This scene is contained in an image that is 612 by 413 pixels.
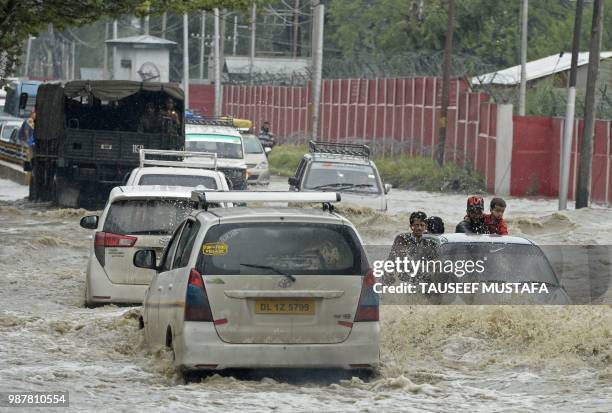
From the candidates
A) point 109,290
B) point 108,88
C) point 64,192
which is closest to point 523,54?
point 108,88

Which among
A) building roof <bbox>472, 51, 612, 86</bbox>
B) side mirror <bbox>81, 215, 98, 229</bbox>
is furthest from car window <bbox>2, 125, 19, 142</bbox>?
side mirror <bbox>81, 215, 98, 229</bbox>

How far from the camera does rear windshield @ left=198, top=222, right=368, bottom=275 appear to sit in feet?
35.0

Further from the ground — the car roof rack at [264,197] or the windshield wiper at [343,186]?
the car roof rack at [264,197]

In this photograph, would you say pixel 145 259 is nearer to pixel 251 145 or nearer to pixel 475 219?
pixel 475 219

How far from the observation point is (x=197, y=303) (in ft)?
34.8

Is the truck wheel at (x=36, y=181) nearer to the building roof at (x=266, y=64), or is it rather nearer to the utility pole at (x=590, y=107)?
the utility pole at (x=590, y=107)

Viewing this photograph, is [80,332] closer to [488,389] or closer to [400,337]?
[400,337]

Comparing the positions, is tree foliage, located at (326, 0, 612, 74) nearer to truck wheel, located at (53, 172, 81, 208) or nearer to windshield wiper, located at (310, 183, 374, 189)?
truck wheel, located at (53, 172, 81, 208)

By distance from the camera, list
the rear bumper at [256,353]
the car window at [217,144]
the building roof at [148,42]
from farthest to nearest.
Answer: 1. the building roof at [148,42]
2. the car window at [217,144]
3. the rear bumper at [256,353]

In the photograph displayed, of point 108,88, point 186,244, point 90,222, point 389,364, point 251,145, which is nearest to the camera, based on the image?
point 186,244

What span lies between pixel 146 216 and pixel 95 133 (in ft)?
51.2

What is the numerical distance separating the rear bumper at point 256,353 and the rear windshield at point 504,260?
331cm

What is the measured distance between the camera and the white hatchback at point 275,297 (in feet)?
34.7

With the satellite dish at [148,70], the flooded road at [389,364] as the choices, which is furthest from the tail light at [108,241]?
the satellite dish at [148,70]
